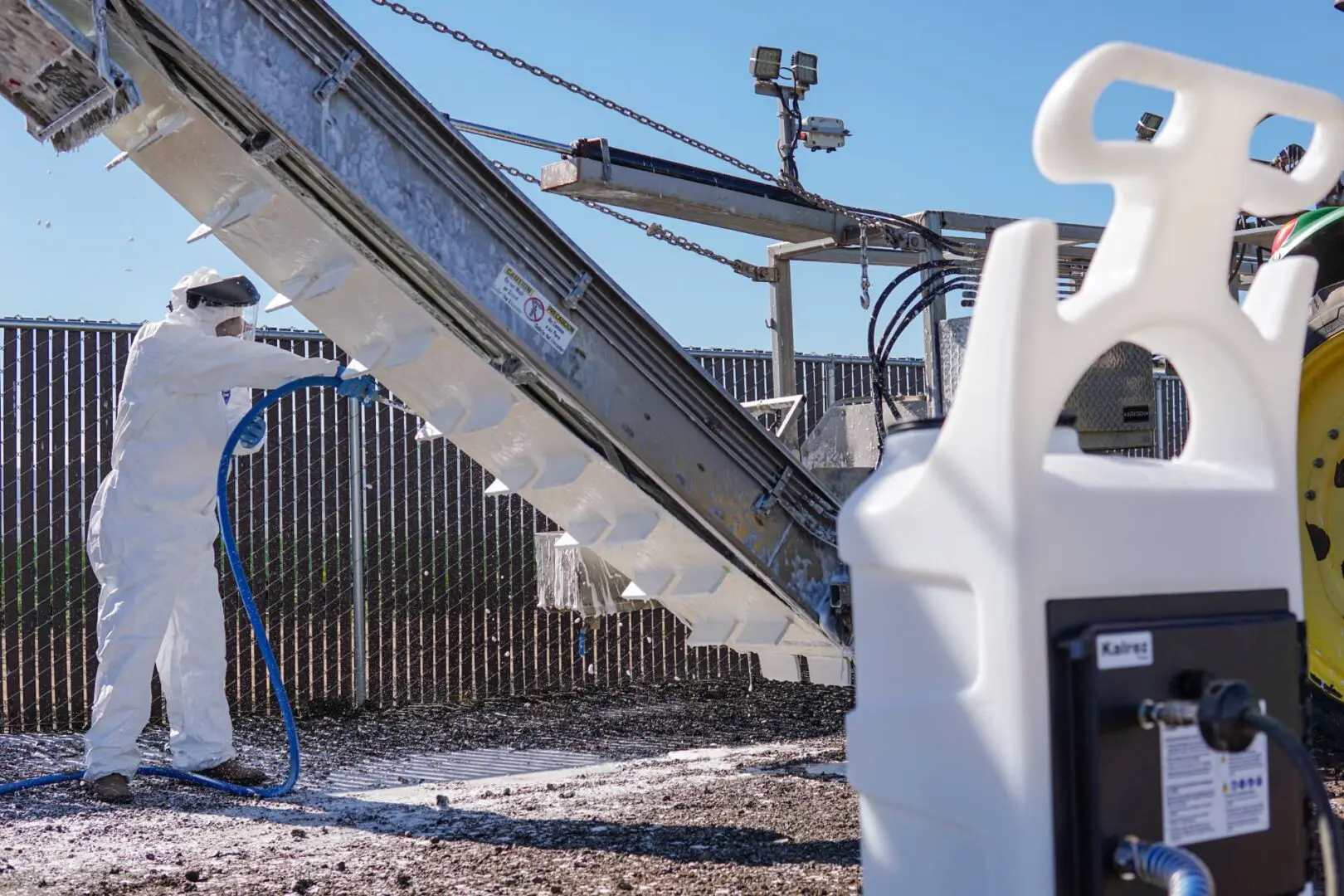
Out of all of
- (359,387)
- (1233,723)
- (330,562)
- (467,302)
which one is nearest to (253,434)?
(359,387)

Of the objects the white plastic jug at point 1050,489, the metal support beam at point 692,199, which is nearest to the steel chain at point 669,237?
the metal support beam at point 692,199

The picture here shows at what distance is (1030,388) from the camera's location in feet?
5.13

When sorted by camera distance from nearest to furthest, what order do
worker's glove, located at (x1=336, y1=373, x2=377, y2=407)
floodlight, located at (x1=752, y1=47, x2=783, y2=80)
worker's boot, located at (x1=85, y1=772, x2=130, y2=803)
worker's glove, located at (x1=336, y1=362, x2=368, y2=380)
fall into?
worker's glove, located at (x1=336, y1=362, x2=368, y2=380) → worker's glove, located at (x1=336, y1=373, x2=377, y2=407) → worker's boot, located at (x1=85, y1=772, x2=130, y2=803) → floodlight, located at (x1=752, y1=47, x2=783, y2=80)

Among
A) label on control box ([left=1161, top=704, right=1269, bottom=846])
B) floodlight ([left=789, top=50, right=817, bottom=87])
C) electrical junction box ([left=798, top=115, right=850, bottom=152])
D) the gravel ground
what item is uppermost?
floodlight ([left=789, top=50, right=817, bottom=87])

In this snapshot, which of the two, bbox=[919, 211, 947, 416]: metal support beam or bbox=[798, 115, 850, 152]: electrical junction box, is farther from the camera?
bbox=[798, 115, 850, 152]: electrical junction box

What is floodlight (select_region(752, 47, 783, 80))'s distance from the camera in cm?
573

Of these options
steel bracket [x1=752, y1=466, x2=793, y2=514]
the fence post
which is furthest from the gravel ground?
the fence post

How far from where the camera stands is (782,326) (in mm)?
6395

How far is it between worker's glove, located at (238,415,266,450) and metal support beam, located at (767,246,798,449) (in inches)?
94.2

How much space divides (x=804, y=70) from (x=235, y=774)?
390 cm

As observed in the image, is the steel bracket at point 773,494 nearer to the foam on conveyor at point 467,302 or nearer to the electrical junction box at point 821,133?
the foam on conveyor at point 467,302

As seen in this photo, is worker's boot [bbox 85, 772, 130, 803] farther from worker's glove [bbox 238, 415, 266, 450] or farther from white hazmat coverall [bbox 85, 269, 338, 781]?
worker's glove [bbox 238, 415, 266, 450]

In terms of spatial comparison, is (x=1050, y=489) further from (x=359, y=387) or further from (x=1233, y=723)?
(x=359, y=387)

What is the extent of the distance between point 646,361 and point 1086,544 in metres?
2.98
